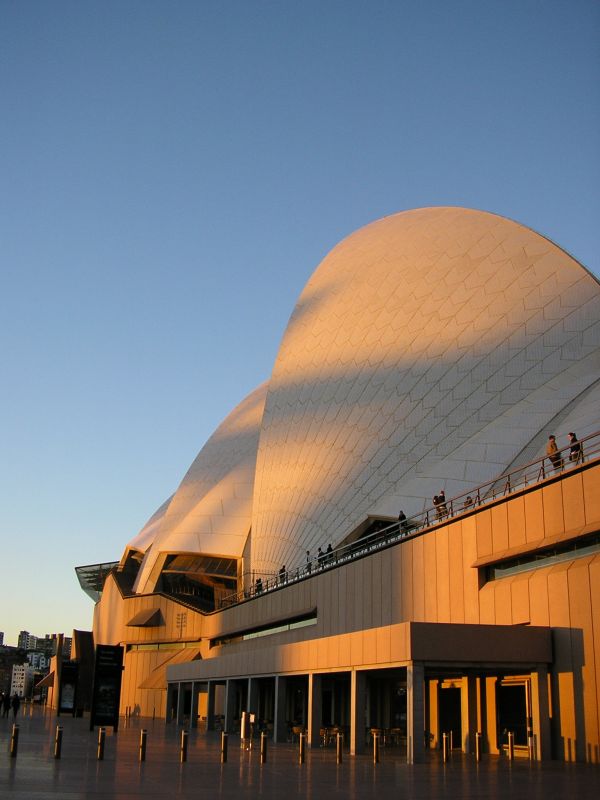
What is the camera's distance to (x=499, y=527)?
63.2 feet

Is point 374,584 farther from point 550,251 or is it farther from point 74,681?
point 74,681

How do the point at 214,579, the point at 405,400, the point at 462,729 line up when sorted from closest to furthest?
the point at 462,729 → the point at 405,400 → the point at 214,579

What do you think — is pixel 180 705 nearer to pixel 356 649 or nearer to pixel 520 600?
pixel 356 649

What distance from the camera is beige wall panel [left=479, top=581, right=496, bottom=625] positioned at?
19234mm

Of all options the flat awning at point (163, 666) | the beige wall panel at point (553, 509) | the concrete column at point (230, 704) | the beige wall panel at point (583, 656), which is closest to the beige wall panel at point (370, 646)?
the beige wall panel at point (583, 656)

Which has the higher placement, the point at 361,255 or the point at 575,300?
the point at 361,255

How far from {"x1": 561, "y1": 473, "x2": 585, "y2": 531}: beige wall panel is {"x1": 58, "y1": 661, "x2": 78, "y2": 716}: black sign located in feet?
84.4

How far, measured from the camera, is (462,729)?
20688 millimetres

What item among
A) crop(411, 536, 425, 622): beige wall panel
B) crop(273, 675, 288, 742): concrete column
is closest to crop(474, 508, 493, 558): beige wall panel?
crop(411, 536, 425, 622): beige wall panel

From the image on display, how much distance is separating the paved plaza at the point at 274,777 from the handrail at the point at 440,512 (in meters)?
5.56

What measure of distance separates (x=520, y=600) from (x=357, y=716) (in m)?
4.19

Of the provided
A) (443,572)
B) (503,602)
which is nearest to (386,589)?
(443,572)

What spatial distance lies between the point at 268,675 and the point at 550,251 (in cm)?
1600

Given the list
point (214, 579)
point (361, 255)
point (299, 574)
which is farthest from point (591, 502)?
point (214, 579)
